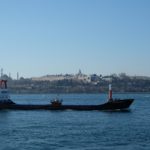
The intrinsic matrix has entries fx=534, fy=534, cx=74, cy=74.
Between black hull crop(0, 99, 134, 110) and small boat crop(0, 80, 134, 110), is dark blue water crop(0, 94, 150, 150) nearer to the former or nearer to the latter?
black hull crop(0, 99, 134, 110)

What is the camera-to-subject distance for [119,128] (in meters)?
59.2

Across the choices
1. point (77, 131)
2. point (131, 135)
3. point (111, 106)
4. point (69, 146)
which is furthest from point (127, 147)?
point (111, 106)

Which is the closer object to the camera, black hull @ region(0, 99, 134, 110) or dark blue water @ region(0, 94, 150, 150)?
dark blue water @ region(0, 94, 150, 150)

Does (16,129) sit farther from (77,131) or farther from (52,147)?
(52,147)

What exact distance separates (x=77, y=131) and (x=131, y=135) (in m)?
6.47

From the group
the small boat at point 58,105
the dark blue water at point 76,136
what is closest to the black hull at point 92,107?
the small boat at point 58,105

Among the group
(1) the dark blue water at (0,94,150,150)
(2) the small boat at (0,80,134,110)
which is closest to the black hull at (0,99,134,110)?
(2) the small boat at (0,80,134,110)

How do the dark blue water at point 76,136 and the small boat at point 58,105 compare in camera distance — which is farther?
Answer: the small boat at point 58,105

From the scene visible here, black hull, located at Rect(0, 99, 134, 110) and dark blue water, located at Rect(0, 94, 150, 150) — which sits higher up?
black hull, located at Rect(0, 99, 134, 110)

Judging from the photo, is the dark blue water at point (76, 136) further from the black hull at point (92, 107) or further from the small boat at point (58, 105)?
the small boat at point (58, 105)

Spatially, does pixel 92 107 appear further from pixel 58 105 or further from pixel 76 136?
pixel 76 136

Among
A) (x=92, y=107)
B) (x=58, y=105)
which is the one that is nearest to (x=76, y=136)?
(x=92, y=107)

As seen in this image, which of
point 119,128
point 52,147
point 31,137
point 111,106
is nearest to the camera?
point 52,147

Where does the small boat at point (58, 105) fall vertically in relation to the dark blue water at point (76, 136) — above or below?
above
